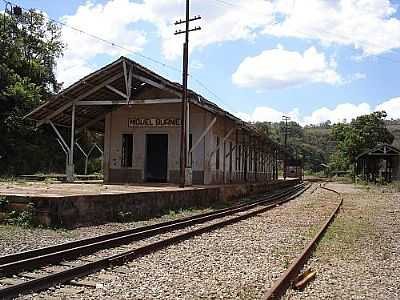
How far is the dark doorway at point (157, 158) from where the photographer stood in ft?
83.7

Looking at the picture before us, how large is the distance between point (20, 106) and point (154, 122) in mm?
20479

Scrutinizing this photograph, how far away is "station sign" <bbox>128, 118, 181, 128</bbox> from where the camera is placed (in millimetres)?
23688

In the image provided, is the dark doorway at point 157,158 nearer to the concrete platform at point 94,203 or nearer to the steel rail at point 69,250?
the concrete platform at point 94,203

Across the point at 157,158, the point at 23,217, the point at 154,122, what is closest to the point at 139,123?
the point at 154,122

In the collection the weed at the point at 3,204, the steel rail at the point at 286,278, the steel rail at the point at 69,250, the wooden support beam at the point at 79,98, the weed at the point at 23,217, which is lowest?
the steel rail at the point at 286,278

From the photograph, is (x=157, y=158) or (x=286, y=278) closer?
(x=286, y=278)

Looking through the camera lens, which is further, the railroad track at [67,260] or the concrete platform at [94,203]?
the concrete platform at [94,203]

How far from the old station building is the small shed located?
26454 mm

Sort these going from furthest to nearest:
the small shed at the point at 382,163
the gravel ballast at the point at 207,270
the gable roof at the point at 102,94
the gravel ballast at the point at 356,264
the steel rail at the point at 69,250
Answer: the small shed at the point at 382,163 → the gable roof at the point at 102,94 → the steel rail at the point at 69,250 → the gravel ballast at the point at 356,264 → the gravel ballast at the point at 207,270

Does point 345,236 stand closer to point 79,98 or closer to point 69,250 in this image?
point 69,250

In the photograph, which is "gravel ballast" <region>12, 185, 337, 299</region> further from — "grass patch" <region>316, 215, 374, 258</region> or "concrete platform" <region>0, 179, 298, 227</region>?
"concrete platform" <region>0, 179, 298, 227</region>

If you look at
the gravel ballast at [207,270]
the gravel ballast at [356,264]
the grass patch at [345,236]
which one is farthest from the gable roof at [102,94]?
the gravel ballast at [207,270]

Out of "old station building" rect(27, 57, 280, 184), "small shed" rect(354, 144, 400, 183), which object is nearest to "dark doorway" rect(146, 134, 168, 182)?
"old station building" rect(27, 57, 280, 184)

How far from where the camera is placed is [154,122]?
24.2 meters
